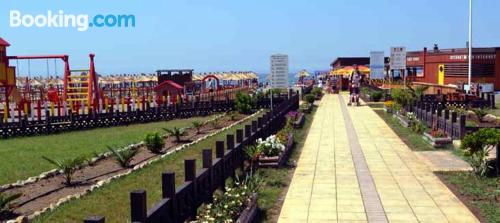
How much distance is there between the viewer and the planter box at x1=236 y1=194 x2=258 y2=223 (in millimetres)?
6794

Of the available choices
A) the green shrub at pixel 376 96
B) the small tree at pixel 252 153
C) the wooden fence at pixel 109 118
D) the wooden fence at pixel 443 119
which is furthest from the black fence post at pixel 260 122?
the green shrub at pixel 376 96

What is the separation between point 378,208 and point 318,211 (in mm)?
898

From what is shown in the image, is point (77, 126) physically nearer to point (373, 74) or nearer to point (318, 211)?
point (318, 211)

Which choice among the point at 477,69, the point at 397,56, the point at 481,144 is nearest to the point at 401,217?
the point at 481,144

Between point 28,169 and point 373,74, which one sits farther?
point 373,74

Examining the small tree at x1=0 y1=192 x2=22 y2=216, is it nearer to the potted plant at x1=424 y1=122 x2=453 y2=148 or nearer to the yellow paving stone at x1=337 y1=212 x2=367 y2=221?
the yellow paving stone at x1=337 y1=212 x2=367 y2=221

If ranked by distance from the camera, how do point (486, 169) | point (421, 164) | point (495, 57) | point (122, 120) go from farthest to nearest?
point (495, 57) < point (122, 120) < point (421, 164) < point (486, 169)

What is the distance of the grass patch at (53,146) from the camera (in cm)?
1233

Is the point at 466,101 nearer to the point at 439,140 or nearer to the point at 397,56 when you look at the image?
the point at 397,56

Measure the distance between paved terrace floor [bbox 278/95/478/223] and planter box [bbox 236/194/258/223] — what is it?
15.5 inches

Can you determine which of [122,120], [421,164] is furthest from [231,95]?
[421,164]

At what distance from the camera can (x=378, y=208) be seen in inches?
321

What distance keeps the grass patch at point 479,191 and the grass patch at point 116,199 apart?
475cm

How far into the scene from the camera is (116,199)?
29.3 ft
